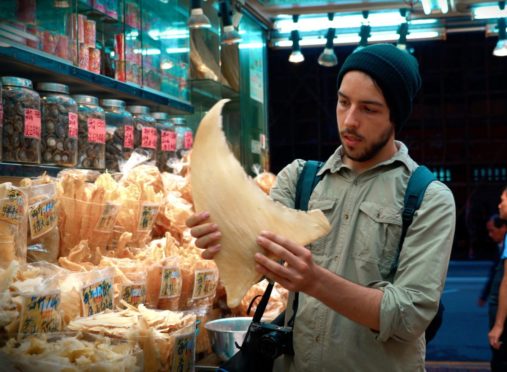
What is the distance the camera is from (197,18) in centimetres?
358

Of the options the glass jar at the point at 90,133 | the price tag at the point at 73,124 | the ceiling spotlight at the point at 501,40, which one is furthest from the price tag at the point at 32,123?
the ceiling spotlight at the point at 501,40

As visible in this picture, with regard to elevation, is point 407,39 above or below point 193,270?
above

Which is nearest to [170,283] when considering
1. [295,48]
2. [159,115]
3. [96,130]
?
[96,130]

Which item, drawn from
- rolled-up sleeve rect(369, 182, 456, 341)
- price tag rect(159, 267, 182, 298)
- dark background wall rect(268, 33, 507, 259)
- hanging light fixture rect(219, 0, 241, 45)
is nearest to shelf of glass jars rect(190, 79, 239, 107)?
hanging light fixture rect(219, 0, 241, 45)

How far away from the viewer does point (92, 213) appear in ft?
6.32

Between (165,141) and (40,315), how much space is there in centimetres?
189

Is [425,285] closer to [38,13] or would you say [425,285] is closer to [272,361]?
[272,361]

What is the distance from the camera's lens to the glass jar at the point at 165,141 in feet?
10.0

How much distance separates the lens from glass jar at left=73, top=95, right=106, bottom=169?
7.88 feet

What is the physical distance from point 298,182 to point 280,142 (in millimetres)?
9540

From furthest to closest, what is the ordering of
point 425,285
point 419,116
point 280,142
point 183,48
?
point 280,142, point 419,116, point 183,48, point 425,285

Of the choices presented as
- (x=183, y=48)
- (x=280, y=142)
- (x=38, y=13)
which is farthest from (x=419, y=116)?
(x=38, y=13)

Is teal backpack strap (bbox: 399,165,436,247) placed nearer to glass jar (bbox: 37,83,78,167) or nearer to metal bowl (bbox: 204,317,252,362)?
metal bowl (bbox: 204,317,252,362)

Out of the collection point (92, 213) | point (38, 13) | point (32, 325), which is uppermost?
point (38, 13)
